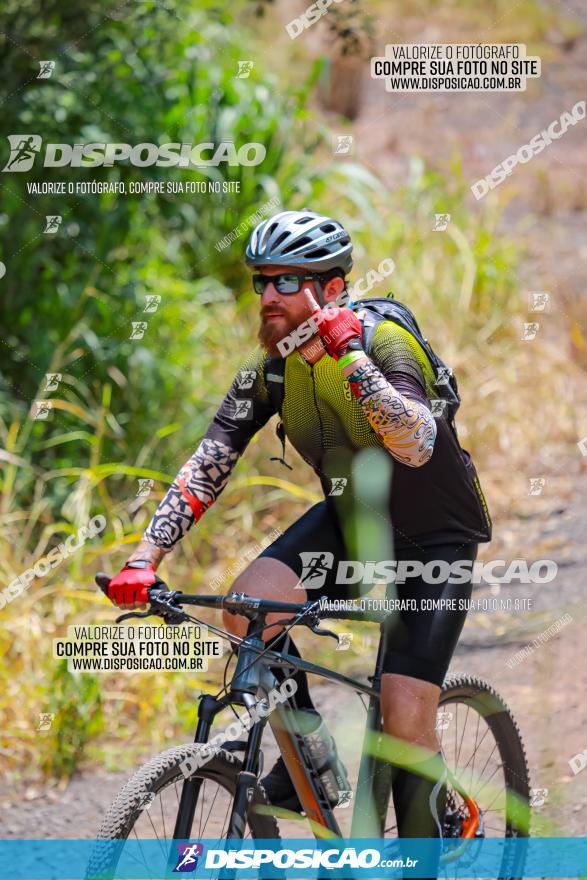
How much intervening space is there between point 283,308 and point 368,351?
0.25 metres

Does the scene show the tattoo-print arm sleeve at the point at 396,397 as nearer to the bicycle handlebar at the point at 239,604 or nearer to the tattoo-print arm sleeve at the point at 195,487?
the bicycle handlebar at the point at 239,604

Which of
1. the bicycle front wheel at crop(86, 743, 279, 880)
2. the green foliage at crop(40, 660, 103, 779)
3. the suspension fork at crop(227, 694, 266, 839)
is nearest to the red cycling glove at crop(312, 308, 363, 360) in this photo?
the suspension fork at crop(227, 694, 266, 839)

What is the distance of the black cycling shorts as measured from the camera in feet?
10.4

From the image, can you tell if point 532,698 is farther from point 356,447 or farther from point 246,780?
point 246,780

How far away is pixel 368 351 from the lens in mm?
3043

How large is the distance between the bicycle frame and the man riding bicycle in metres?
0.08

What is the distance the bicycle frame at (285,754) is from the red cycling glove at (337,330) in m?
0.70

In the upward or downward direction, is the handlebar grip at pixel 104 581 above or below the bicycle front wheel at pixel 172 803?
above

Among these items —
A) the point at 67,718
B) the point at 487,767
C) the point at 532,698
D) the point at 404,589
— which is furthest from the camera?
the point at 532,698

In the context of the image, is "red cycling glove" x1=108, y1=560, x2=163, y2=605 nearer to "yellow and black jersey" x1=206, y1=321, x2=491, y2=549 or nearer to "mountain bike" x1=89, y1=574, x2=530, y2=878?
"mountain bike" x1=89, y1=574, x2=530, y2=878

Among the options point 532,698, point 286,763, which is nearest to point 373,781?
point 286,763

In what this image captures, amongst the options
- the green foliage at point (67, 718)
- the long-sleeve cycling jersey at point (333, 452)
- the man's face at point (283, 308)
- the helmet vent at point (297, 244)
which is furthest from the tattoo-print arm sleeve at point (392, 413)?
the green foliage at point (67, 718)

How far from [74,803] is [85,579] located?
1.23 metres

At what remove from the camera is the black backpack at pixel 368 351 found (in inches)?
122
